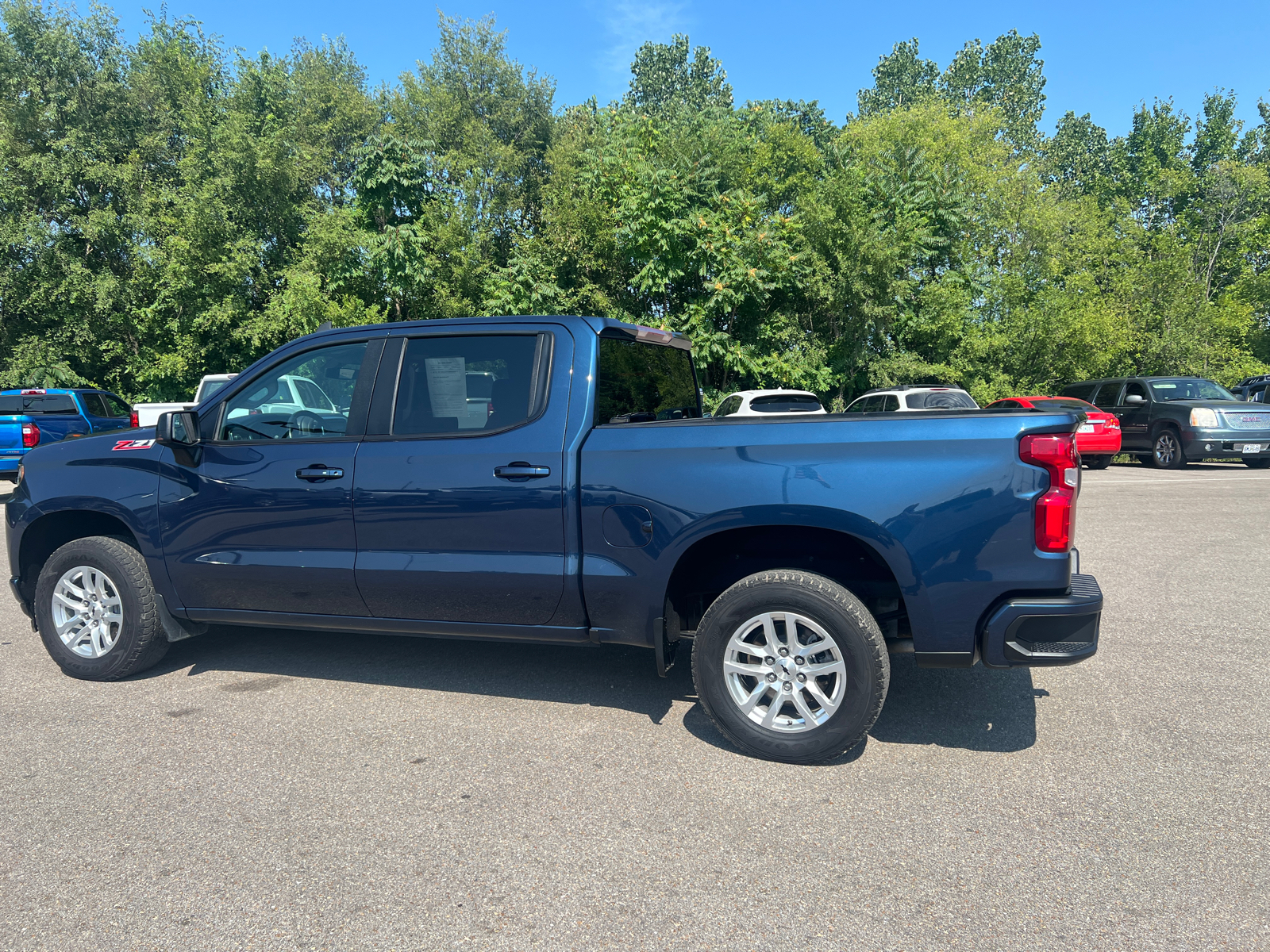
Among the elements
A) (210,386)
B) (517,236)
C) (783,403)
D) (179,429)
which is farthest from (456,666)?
(517,236)

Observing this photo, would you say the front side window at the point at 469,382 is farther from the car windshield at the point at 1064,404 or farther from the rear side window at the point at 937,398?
the car windshield at the point at 1064,404

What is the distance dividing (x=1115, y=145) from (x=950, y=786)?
6195 cm

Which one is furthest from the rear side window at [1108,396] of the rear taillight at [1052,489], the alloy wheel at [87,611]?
the alloy wheel at [87,611]

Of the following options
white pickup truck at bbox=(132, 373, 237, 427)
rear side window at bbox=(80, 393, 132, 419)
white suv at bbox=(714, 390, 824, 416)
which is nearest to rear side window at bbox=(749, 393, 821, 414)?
white suv at bbox=(714, 390, 824, 416)

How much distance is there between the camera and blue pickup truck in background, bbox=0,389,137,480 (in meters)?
13.6

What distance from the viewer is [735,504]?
356 cm

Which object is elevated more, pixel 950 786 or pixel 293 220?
pixel 293 220

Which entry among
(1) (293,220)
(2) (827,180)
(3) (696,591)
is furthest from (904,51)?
(3) (696,591)

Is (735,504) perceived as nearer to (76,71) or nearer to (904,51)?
(76,71)

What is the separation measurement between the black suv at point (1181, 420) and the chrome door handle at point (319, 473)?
686 inches

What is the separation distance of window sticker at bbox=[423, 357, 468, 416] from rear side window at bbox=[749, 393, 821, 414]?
11156 millimetres

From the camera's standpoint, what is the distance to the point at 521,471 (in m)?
3.88

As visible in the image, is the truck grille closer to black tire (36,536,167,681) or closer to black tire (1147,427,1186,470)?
black tire (1147,427,1186,470)

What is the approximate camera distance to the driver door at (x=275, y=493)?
4219 millimetres
